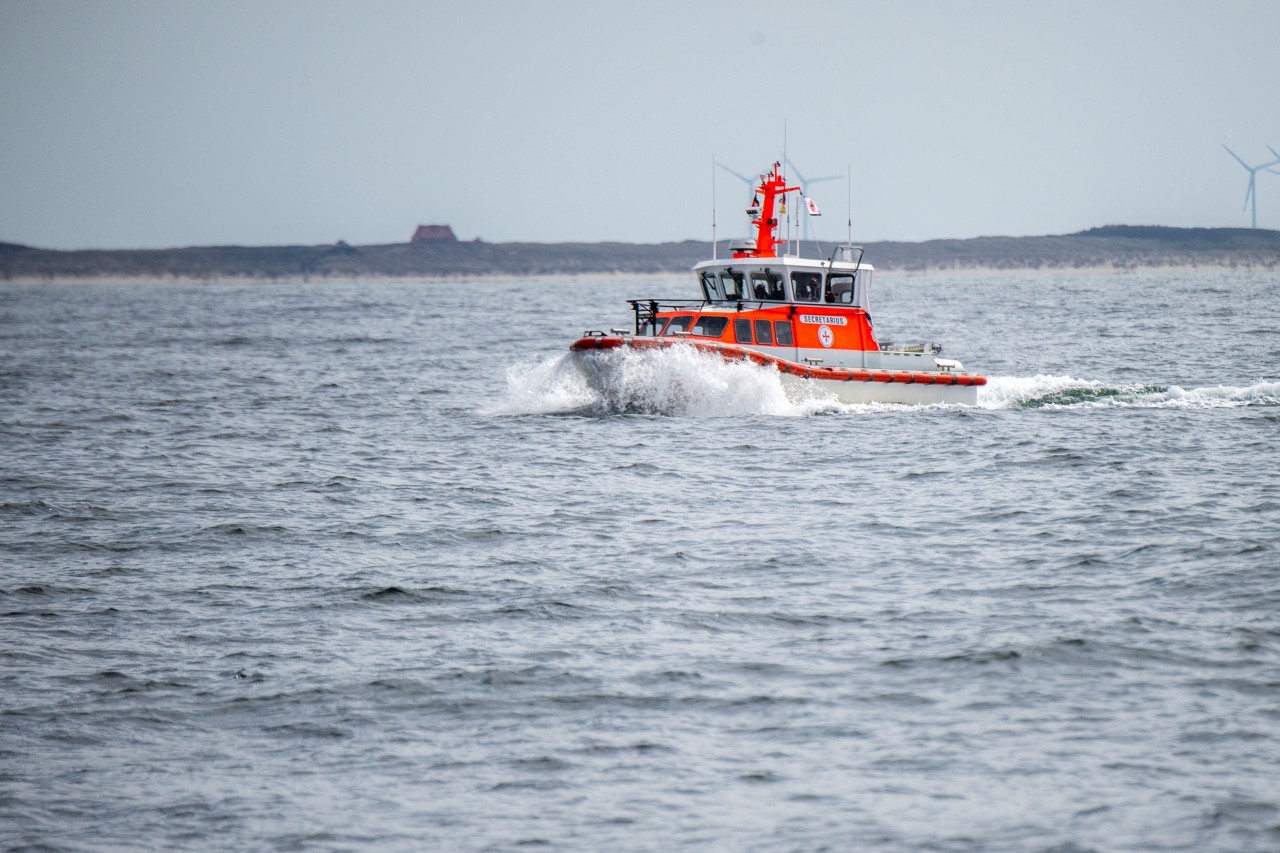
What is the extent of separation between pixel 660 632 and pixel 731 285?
16.3m

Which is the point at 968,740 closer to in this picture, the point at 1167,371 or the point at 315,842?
the point at 315,842

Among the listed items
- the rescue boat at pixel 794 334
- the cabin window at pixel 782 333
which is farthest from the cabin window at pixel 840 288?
the cabin window at pixel 782 333

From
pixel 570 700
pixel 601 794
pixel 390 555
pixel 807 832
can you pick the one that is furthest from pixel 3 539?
pixel 807 832

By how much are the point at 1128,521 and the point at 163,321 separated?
74748 mm

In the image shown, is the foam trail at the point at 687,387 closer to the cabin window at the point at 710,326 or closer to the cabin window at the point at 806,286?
the cabin window at the point at 710,326

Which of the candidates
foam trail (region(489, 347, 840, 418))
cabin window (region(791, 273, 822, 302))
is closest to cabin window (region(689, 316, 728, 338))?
foam trail (region(489, 347, 840, 418))

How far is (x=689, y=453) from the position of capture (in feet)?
69.0

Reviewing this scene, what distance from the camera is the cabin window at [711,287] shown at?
27109 mm

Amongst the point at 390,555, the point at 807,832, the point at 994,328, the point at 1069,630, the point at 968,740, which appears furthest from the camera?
the point at 994,328

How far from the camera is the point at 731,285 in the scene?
26.9 meters

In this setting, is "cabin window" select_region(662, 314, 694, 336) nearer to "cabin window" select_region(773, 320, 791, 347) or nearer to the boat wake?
the boat wake

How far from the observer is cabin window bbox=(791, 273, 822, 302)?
2634 cm

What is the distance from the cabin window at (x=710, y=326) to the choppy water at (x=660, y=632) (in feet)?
3.93

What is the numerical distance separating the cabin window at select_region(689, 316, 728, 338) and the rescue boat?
0.06 feet
